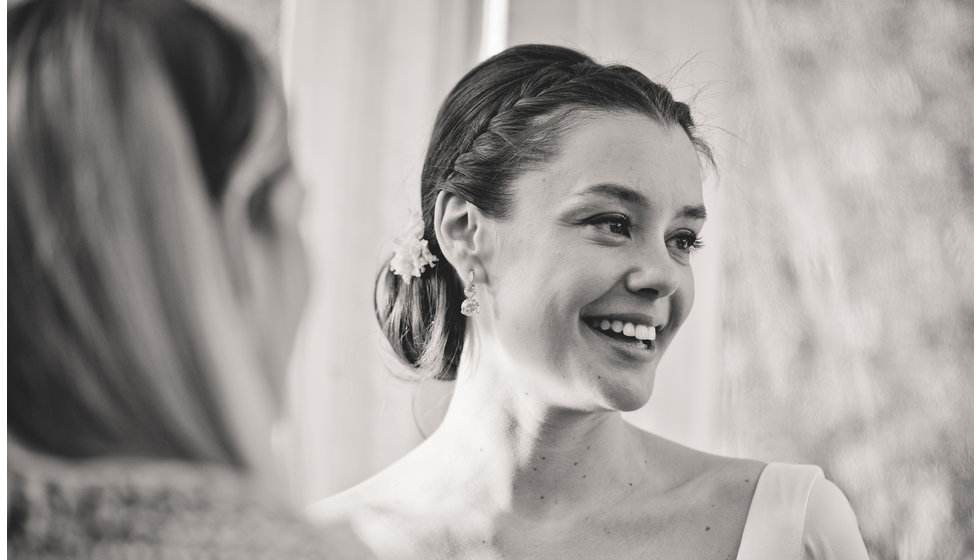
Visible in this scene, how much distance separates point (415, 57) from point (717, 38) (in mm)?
419

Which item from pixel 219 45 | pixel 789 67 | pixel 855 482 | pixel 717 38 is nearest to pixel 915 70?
pixel 789 67

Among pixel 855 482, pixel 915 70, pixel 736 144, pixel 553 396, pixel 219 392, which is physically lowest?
pixel 855 482

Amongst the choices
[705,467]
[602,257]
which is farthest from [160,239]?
[705,467]

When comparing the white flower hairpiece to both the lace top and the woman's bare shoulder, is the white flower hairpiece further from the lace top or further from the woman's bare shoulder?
the lace top

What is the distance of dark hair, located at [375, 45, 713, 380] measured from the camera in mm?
1071

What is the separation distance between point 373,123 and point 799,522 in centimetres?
70

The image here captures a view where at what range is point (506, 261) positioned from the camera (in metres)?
1.08

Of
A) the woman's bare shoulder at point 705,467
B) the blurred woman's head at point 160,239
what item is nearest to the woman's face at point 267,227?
the blurred woman's head at point 160,239

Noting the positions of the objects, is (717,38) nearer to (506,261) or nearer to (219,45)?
(506,261)

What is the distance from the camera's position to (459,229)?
1.12 m

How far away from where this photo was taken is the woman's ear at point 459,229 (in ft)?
3.61

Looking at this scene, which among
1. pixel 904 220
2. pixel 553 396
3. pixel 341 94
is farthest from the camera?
pixel 904 220

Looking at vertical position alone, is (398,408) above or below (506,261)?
below

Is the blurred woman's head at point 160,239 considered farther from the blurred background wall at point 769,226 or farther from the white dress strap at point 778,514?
the white dress strap at point 778,514
